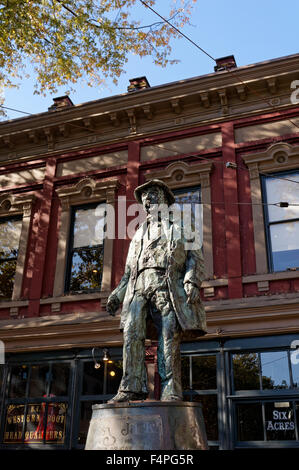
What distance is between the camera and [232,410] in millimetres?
8836

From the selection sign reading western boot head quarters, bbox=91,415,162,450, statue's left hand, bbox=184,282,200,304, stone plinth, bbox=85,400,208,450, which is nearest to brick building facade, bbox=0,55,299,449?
statue's left hand, bbox=184,282,200,304

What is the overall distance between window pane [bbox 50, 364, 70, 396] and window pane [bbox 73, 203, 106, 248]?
2.85m

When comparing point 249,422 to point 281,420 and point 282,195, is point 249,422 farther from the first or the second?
point 282,195

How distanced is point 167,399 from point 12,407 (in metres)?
7.08

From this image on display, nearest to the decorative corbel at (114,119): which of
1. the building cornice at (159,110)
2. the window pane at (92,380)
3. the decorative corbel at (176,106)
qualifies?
the building cornice at (159,110)

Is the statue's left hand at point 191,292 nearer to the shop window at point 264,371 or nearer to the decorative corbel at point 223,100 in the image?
the shop window at point 264,371

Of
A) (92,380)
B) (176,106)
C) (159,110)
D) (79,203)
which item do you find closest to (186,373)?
(92,380)

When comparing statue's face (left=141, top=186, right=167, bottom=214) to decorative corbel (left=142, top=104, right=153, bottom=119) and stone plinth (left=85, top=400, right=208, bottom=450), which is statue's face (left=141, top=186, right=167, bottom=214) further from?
decorative corbel (left=142, top=104, right=153, bottom=119)

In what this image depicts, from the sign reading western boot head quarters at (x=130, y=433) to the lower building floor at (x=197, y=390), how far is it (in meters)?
4.95

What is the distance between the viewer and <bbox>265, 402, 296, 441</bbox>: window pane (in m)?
8.39

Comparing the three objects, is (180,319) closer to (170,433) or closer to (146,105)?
(170,433)

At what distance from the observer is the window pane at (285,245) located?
Answer: 9703mm

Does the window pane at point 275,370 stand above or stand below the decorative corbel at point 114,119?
below
